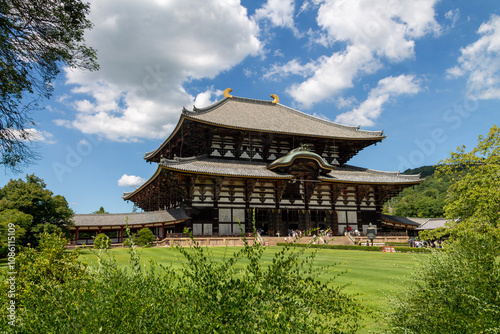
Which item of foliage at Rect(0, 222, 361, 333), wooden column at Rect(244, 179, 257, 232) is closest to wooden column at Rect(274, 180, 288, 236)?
wooden column at Rect(244, 179, 257, 232)

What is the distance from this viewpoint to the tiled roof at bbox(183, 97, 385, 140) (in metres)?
33.4

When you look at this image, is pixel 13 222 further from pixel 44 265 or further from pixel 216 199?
pixel 216 199

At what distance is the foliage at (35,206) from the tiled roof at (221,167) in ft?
25.4

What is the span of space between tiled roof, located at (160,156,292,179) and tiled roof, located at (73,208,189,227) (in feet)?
14.5

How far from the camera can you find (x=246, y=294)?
398 cm

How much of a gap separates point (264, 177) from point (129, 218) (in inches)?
477

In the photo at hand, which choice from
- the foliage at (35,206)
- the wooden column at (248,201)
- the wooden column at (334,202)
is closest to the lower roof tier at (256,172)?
the wooden column at (334,202)

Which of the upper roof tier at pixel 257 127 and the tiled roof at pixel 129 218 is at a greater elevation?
the upper roof tier at pixel 257 127

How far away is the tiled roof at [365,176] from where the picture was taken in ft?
109

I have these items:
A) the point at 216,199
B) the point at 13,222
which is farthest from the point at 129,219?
the point at 13,222

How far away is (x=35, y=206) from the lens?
776 inches

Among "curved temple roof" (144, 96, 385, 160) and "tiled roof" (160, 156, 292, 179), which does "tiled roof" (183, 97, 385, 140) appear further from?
"tiled roof" (160, 156, 292, 179)

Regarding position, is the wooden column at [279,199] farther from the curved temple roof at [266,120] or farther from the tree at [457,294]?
the tree at [457,294]

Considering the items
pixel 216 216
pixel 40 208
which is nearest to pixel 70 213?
pixel 40 208
